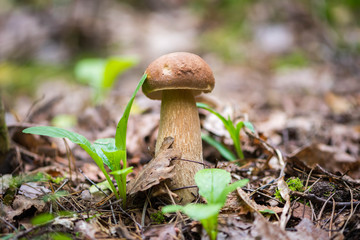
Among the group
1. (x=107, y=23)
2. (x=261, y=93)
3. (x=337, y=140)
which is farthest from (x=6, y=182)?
(x=107, y=23)

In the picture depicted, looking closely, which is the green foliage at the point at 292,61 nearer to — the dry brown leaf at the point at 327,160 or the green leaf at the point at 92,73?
the green leaf at the point at 92,73

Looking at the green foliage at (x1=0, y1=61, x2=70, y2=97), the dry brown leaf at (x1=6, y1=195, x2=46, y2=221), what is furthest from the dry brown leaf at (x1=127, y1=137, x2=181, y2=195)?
the green foliage at (x1=0, y1=61, x2=70, y2=97)

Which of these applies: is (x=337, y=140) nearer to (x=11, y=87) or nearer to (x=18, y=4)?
(x=11, y=87)

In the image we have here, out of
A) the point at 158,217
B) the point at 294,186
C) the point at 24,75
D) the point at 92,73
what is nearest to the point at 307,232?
the point at 294,186

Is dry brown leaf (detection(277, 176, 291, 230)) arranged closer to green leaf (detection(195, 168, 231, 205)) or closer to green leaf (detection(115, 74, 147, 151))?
green leaf (detection(195, 168, 231, 205))

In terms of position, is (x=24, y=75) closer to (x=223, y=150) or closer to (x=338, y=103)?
(x=223, y=150)
